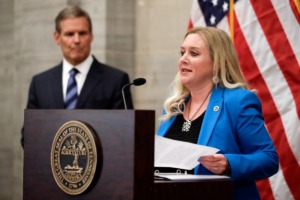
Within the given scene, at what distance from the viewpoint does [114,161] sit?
10.8 feet

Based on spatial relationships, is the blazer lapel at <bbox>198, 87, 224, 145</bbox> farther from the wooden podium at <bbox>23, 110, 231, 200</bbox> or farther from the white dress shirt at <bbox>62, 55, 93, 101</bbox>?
the white dress shirt at <bbox>62, 55, 93, 101</bbox>

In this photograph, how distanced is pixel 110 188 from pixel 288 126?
93.1 inches

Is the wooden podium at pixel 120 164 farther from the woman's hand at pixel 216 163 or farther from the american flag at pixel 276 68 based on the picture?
the american flag at pixel 276 68

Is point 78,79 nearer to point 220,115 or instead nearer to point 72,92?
point 72,92

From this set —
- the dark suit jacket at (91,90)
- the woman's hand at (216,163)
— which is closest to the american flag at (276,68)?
the dark suit jacket at (91,90)

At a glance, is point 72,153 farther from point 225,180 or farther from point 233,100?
point 233,100

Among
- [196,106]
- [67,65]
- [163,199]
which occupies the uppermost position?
[67,65]

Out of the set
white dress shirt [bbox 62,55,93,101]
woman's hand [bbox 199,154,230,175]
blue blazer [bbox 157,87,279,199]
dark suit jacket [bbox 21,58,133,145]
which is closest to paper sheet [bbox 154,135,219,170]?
woman's hand [bbox 199,154,230,175]

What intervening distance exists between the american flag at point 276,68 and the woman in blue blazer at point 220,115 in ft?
3.76

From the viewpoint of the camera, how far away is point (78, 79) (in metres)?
6.11

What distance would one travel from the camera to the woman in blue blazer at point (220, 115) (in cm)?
392

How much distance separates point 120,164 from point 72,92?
9.35ft

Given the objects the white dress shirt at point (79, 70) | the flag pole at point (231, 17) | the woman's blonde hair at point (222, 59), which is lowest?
the woman's blonde hair at point (222, 59)

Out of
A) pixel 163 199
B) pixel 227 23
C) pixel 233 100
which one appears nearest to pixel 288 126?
pixel 227 23
